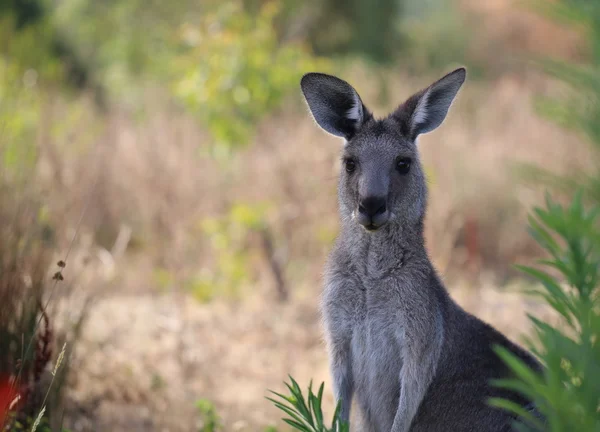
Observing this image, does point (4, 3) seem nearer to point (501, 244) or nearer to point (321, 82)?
point (501, 244)

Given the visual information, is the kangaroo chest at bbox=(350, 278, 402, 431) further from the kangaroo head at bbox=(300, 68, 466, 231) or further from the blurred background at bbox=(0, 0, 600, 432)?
the blurred background at bbox=(0, 0, 600, 432)

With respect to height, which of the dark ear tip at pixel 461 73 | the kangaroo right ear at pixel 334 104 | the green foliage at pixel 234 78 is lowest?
the kangaroo right ear at pixel 334 104

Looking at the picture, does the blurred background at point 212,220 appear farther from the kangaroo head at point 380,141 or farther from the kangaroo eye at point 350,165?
the kangaroo eye at point 350,165

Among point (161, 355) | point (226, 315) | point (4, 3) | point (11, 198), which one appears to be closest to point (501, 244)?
point (226, 315)

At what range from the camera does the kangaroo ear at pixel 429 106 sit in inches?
151

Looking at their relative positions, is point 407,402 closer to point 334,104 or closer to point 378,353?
point 378,353

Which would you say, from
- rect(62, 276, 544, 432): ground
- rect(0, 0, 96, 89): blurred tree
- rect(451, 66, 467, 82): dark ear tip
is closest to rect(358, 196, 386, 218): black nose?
rect(451, 66, 467, 82): dark ear tip

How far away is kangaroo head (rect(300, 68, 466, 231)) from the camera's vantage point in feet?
12.3

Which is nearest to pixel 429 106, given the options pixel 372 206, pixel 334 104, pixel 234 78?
pixel 334 104

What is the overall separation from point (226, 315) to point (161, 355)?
142 centimetres

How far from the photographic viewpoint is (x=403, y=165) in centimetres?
390

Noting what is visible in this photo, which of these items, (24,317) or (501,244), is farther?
(501,244)

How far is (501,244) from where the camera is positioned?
10844 mm

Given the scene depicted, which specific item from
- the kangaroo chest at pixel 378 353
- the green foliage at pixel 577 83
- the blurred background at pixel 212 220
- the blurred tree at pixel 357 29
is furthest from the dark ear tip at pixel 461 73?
the blurred tree at pixel 357 29
